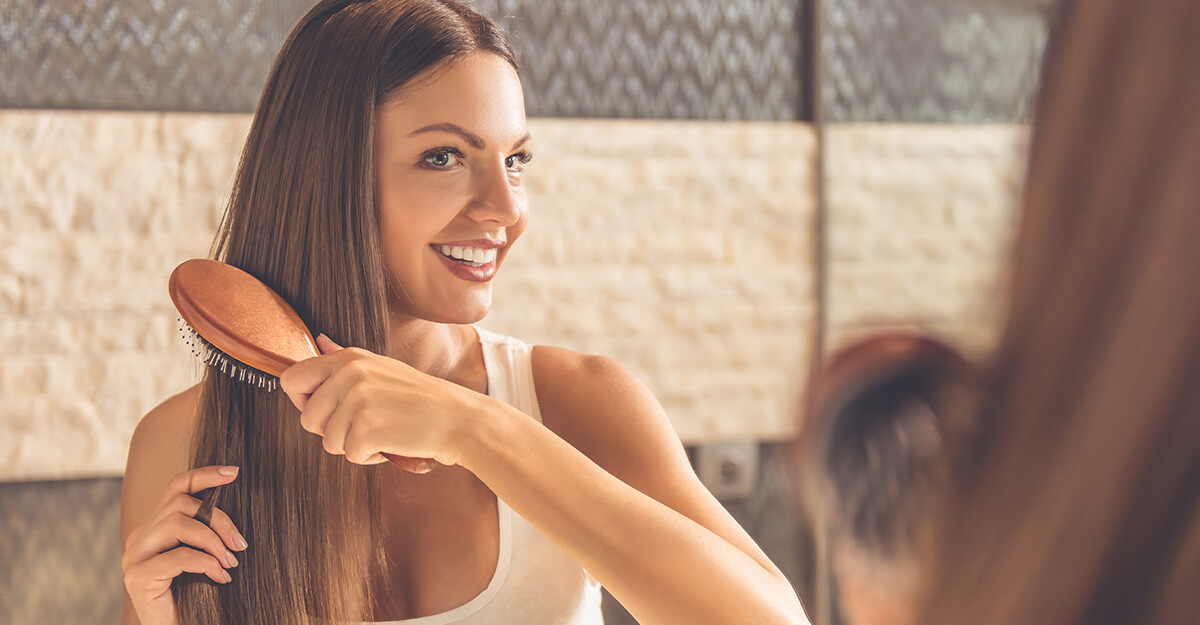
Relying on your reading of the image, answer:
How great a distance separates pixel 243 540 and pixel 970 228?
96 cm

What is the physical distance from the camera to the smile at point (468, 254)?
68 cm

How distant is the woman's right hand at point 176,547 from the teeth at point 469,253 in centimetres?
22

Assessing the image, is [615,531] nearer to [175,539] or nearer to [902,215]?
[175,539]

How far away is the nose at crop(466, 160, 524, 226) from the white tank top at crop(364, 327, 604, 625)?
164 mm

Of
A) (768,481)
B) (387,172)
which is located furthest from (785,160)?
(387,172)

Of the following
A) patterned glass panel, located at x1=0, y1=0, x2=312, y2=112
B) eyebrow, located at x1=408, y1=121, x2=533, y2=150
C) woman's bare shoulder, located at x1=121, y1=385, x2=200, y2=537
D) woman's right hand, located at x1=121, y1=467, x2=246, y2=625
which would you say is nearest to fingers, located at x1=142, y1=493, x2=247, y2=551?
woman's right hand, located at x1=121, y1=467, x2=246, y2=625

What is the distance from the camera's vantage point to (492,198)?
2.21ft

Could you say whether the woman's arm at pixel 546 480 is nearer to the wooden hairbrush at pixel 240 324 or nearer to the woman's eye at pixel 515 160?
the wooden hairbrush at pixel 240 324

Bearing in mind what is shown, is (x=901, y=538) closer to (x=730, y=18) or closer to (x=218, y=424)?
(x=218, y=424)

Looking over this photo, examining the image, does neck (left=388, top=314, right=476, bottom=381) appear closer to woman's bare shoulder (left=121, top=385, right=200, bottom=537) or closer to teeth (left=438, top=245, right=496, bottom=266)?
teeth (left=438, top=245, right=496, bottom=266)

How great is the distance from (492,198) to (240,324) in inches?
8.2

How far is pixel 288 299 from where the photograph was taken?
0.67 metres

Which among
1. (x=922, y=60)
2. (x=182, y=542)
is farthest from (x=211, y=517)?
(x=922, y=60)

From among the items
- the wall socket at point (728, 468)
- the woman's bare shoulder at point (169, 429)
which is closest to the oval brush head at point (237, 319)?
the woman's bare shoulder at point (169, 429)
